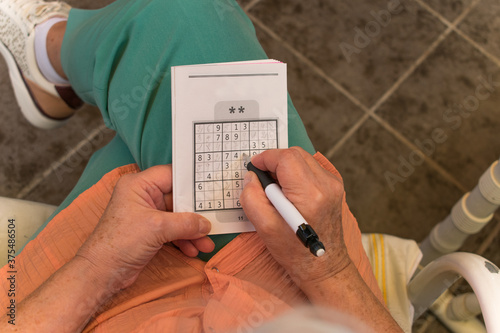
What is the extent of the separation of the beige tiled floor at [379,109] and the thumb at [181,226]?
0.74 metres

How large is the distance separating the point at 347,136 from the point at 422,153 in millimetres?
262

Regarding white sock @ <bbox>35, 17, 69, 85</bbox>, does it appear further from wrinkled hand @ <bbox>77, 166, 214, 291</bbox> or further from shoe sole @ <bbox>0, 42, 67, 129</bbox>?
wrinkled hand @ <bbox>77, 166, 214, 291</bbox>

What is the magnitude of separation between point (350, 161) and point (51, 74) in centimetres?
93

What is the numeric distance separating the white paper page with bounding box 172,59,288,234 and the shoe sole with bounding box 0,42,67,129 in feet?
2.18

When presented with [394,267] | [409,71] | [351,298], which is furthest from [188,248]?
[409,71]

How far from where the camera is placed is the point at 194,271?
1.98 ft

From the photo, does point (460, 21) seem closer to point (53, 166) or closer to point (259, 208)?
point (259, 208)

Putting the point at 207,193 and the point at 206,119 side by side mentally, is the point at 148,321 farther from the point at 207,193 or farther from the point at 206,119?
the point at 206,119

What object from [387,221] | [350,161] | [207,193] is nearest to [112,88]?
[207,193]

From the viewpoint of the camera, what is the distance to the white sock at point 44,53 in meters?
0.92

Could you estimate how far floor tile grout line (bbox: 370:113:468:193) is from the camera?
1.23 m

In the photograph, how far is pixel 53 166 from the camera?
3.81 feet

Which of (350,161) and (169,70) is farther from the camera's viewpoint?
(350,161)

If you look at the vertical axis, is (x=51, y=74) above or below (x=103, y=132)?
above
